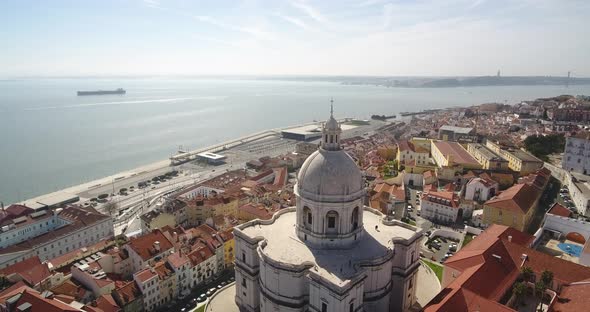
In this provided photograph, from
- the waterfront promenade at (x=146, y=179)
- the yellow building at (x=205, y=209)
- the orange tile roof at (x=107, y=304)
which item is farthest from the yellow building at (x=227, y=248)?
the waterfront promenade at (x=146, y=179)

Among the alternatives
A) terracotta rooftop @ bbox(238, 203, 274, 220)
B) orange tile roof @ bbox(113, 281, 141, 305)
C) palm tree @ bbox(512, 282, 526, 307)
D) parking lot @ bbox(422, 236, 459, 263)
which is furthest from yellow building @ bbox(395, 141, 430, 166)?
orange tile roof @ bbox(113, 281, 141, 305)

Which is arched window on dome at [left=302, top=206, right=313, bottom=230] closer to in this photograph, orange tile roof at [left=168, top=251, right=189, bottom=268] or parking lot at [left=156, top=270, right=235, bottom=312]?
parking lot at [left=156, top=270, right=235, bottom=312]

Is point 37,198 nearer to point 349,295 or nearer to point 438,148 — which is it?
point 349,295

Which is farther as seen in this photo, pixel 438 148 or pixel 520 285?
pixel 438 148

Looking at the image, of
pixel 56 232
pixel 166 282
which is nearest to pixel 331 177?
pixel 166 282

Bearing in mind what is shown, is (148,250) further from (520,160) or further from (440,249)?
(520,160)

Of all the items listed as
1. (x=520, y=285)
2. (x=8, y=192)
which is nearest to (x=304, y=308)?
(x=520, y=285)

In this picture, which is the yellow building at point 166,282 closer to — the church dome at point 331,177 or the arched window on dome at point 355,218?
the church dome at point 331,177
